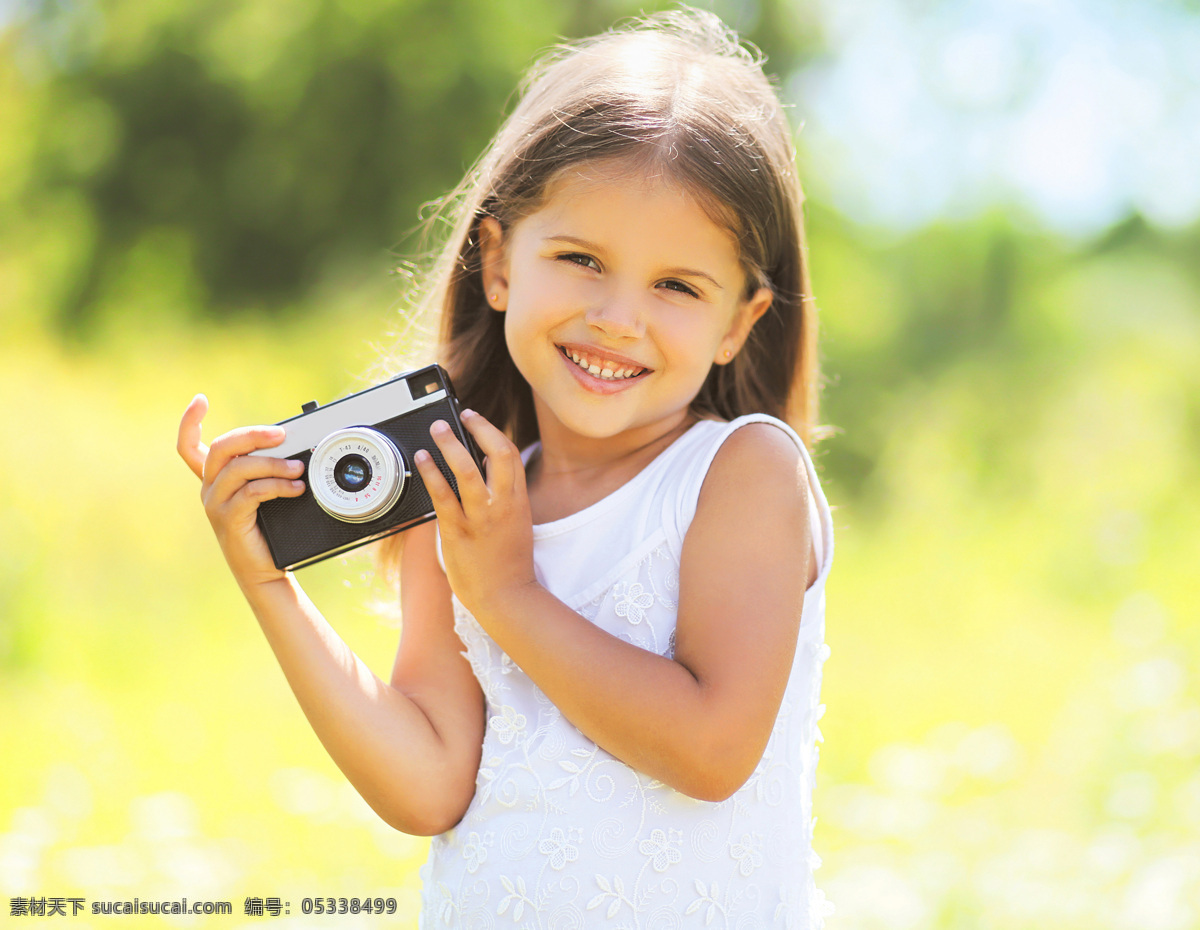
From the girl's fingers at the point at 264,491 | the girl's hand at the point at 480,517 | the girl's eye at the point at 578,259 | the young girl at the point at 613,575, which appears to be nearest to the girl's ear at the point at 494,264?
the young girl at the point at 613,575

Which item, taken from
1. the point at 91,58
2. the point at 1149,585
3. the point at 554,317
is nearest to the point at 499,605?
the point at 554,317

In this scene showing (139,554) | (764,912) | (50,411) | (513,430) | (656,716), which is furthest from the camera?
(50,411)

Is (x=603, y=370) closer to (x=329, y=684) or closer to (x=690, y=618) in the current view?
(x=690, y=618)

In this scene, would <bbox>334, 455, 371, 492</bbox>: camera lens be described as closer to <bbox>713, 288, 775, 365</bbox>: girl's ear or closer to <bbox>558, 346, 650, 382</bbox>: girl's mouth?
<bbox>558, 346, 650, 382</bbox>: girl's mouth

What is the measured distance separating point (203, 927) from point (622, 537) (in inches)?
65.6

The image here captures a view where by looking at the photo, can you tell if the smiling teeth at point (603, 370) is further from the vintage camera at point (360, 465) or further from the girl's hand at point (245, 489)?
the girl's hand at point (245, 489)

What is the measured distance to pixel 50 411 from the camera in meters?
4.93

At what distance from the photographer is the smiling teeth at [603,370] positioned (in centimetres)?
→ 122

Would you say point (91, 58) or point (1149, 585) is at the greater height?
point (91, 58)

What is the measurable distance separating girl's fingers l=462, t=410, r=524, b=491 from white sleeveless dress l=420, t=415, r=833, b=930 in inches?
4.8

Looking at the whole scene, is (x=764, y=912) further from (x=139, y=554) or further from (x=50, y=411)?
(x=50, y=411)

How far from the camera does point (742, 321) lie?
52.5 inches

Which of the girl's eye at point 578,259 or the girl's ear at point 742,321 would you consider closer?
the girl's eye at point 578,259

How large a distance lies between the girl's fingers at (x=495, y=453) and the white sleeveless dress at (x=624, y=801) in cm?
12
